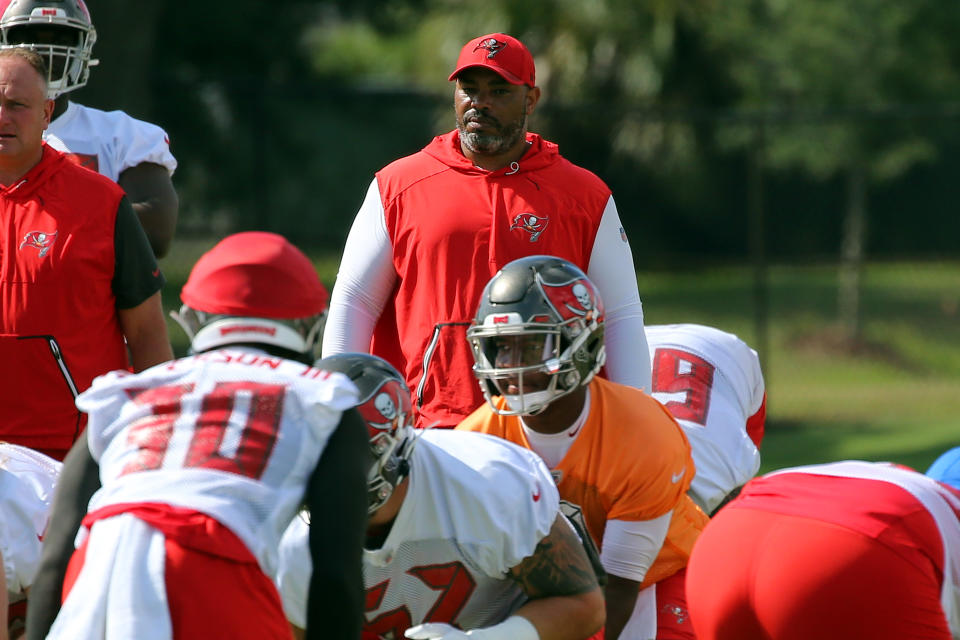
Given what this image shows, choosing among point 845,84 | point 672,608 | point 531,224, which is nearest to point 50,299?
point 531,224

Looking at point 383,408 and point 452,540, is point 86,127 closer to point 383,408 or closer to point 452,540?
point 383,408

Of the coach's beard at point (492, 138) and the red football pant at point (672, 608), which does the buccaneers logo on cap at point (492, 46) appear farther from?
the red football pant at point (672, 608)

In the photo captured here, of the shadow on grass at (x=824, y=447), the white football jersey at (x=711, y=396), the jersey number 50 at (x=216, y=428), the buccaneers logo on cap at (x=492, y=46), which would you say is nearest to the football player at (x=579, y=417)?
the buccaneers logo on cap at (x=492, y=46)

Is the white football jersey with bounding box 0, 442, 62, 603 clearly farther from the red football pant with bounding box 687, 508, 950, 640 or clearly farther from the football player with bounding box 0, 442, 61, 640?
the red football pant with bounding box 687, 508, 950, 640

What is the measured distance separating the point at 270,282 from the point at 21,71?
1.75 metres

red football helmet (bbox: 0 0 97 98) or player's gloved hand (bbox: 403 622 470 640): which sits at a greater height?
red football helmet (bbox: 0 0 97 98)

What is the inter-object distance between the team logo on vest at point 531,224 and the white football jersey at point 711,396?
1.07 m

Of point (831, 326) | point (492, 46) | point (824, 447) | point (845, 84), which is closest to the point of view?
point (492, 46)

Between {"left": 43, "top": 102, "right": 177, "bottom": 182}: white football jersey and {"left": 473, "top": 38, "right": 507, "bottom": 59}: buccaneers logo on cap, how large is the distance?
1.24 m

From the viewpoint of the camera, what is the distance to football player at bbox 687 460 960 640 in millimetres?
3295

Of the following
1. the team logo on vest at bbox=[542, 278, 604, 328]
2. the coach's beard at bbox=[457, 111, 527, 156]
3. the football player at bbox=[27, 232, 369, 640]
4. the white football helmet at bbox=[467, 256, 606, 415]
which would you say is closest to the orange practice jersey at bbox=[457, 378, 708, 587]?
the white football helmet at bbox=[467, 256, 606, 415]

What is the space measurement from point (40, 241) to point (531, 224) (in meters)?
1.53

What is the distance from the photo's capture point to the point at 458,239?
447 cm

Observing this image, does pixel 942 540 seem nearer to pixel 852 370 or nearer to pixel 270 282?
pixel 270 282
